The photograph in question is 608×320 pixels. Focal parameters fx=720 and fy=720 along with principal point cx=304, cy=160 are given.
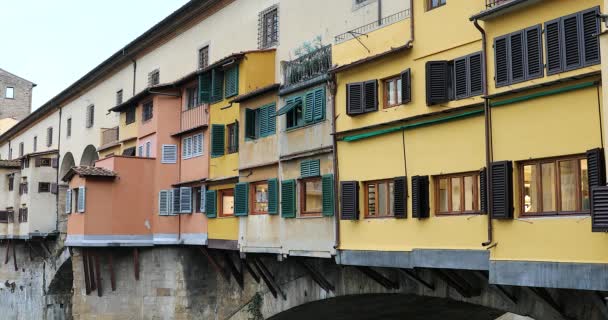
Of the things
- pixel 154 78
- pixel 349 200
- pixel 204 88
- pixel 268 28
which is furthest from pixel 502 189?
pixel 154 78

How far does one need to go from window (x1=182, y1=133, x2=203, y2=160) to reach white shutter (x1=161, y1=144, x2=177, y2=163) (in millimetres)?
488

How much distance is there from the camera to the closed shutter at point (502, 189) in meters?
11.3

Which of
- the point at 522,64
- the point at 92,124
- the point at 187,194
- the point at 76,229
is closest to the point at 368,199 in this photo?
the point at 522,64

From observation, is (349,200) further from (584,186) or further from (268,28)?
(268,28)

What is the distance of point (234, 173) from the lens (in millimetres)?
20797

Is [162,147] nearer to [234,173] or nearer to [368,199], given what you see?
[234,173]

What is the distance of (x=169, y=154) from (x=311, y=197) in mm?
9258

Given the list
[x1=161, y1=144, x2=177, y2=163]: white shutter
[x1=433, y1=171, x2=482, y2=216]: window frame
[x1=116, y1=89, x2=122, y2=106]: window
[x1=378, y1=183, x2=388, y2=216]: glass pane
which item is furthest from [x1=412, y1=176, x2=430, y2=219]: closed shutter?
[x1=116, y1=89, x2=122, y2=106]: window

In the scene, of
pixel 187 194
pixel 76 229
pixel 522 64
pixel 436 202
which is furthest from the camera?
pixel 76 229

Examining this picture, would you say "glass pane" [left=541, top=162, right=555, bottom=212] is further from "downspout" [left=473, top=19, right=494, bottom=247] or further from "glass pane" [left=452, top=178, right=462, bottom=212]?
"glass pane" [left=452, top=178, right=462, bottom=212]

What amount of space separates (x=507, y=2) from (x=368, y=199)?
5.24 meters

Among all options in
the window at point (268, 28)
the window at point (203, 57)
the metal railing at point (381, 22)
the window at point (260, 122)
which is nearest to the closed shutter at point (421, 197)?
the metal railing at point (381, 22)

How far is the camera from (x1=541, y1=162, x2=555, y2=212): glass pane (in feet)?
35.6

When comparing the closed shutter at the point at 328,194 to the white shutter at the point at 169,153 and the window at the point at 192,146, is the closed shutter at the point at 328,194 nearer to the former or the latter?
the window at the point at 192,146
